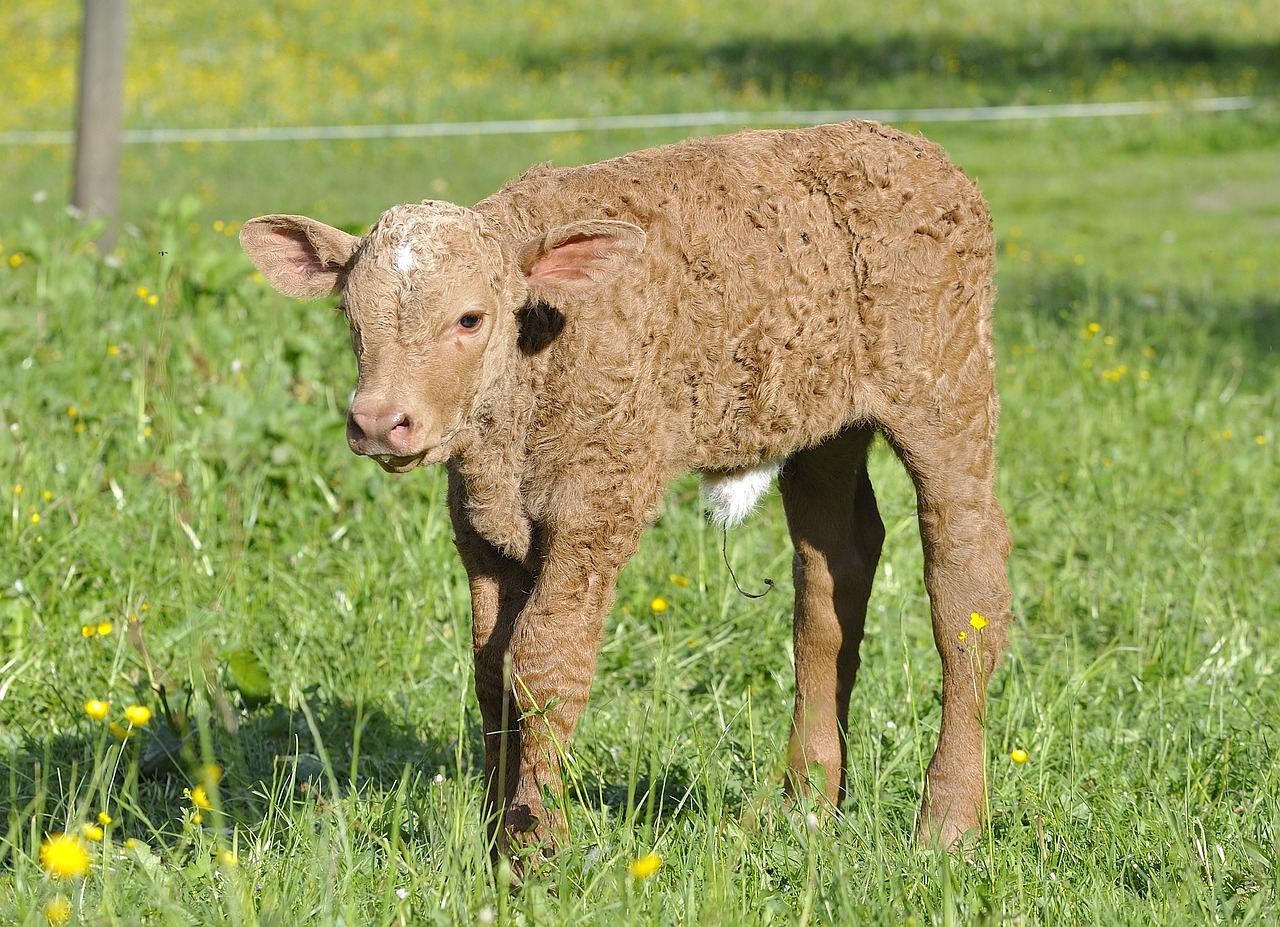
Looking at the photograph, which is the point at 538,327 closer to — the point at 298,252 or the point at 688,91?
the point at 298,252

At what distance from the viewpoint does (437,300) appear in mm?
2875

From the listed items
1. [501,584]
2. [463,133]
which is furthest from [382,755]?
[463,133]

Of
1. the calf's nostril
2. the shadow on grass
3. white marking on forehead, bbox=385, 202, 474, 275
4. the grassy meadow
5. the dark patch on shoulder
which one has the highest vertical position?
white marking on forehead, bbox=385, 202, 474, 275

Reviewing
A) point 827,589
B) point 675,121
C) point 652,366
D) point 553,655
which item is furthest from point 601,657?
point 675,121

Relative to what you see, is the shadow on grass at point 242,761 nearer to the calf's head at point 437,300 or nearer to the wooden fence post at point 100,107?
the calf's head at point 437,300

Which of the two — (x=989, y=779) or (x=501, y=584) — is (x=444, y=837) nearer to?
(x=501, y=584)

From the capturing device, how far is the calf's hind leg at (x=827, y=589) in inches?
160

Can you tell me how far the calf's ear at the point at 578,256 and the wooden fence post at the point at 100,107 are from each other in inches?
225

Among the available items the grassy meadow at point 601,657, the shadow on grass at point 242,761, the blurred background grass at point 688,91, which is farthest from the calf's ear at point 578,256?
the blurred background grass at point 688,91

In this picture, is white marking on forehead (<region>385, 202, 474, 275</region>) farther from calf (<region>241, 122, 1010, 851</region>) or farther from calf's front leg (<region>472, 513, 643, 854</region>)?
calf's front leg (<region>472, 513, 643, 854</region>)

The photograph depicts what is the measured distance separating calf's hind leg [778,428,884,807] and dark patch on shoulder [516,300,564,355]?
1.11m

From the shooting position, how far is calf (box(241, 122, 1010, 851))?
2949 mm

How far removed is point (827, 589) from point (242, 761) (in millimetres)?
1653

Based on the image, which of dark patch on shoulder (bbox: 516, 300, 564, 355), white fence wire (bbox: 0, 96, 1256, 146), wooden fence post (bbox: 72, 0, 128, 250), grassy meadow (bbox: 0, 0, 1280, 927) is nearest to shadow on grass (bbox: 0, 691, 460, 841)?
grassy meadow (bbox: 0, 0, 1280, 927)
